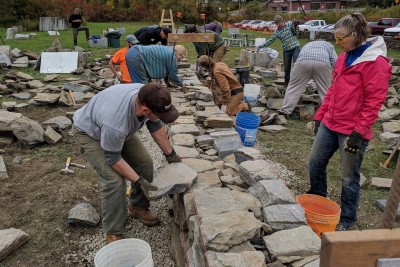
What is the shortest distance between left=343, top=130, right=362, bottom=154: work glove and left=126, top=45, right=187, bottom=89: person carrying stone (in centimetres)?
308

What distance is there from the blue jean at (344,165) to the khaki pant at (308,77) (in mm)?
3165

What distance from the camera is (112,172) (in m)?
2.96

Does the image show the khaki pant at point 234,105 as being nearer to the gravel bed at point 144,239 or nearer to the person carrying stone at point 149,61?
the person carrying stone at point 149,61

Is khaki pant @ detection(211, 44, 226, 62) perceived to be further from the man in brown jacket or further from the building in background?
the building in background

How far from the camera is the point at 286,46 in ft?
27.3

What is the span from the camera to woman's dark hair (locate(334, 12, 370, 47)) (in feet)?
9.29

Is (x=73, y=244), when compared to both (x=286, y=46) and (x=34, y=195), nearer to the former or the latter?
(x=34, y=195)

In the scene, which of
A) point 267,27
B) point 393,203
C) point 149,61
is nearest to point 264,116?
point 149,61

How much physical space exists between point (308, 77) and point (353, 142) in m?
3.82

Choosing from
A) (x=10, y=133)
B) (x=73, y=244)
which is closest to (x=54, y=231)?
(x=73, y=244)

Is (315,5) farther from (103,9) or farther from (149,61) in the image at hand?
(149,61)

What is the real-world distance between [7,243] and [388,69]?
3670 millimetres

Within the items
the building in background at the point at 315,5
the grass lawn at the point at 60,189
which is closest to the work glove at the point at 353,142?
the grass lawn at the point at 60,189

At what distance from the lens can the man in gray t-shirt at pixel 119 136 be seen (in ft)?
8.71
